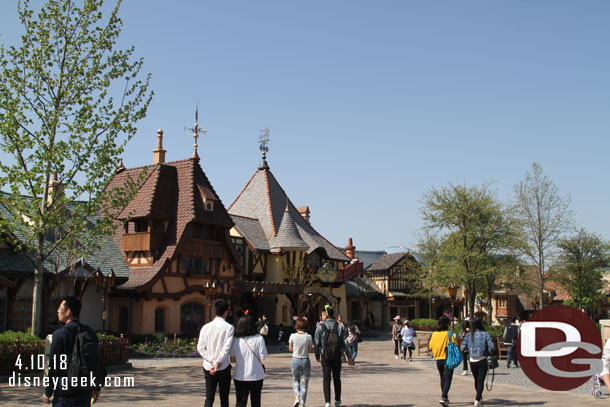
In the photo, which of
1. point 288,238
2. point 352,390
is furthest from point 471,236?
point 352,390

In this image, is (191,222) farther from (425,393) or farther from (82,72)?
(425,393)

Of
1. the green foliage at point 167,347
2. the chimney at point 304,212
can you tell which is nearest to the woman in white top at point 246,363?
the green foliage at point 167,347

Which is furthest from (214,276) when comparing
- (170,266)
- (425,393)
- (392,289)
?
(392,289)

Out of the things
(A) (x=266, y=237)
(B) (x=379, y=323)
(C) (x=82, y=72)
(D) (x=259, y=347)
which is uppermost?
(C) (x=82, y=72)

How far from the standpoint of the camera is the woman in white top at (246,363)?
8523 millimetres

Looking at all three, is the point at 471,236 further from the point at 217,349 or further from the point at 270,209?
the point at 217,349

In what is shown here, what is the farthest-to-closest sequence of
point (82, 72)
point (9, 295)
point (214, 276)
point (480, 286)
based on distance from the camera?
point (480, 286) < point (214, 276) < point (9, 295) < point (82, 72)

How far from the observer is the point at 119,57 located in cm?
1919

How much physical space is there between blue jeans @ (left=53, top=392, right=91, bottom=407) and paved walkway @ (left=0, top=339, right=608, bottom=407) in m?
5.48

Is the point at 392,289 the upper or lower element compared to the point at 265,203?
lower

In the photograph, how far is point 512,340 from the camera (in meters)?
20.5

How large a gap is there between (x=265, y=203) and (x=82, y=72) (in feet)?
82.2

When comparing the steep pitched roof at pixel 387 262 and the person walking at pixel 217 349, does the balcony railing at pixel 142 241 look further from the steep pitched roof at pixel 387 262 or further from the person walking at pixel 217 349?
the steep pitched roof at pixel 387 262

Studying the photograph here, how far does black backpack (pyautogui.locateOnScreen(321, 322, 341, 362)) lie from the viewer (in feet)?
37.4
